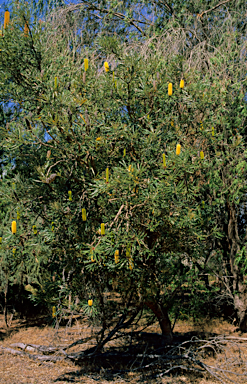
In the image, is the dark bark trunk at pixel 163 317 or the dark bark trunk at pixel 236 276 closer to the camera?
the dark bark trunk at pixel 163 317

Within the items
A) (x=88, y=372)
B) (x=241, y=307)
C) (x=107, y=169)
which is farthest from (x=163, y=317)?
(x=107, y=169)

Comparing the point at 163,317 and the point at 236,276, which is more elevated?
the point at 236,276

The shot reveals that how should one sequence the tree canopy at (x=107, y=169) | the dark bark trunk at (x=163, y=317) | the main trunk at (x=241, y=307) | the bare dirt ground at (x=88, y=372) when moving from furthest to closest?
the main trunk at (x=241, y=307) < the dark bark trunk at (x=163, y=317) < the bare dirt ground at (x=88, y=372) < the tree canopy at (x=107, y=169)

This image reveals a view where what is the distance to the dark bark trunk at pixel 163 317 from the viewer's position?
482 centimetres

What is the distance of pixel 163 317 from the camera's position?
4.94 metres

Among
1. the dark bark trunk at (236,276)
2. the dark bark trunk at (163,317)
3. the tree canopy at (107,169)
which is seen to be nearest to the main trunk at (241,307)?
the dark bark trunk at (236,276)

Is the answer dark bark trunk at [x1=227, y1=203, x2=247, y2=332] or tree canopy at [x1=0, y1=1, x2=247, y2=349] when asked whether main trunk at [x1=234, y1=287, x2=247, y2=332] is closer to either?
dark bark trunk at [x1=227, y1=203, x2=247, y2=332]

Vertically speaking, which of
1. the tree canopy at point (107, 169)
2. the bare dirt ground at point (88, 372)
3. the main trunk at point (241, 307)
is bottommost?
the bare dirt ground at point (88, 372)

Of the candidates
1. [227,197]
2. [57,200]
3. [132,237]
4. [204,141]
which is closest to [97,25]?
[204,141]

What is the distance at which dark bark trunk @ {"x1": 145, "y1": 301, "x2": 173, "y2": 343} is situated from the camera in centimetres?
482

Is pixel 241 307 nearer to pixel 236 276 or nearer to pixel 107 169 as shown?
pixel 236 276

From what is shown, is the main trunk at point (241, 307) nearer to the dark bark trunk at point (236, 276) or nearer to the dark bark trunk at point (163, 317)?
the dark bark trunk at point (236, 276)

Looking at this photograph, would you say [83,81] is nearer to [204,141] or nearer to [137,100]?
[137,100]

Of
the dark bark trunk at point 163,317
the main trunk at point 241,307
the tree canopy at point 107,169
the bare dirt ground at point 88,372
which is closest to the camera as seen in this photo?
the tree canopy at point 107,169
